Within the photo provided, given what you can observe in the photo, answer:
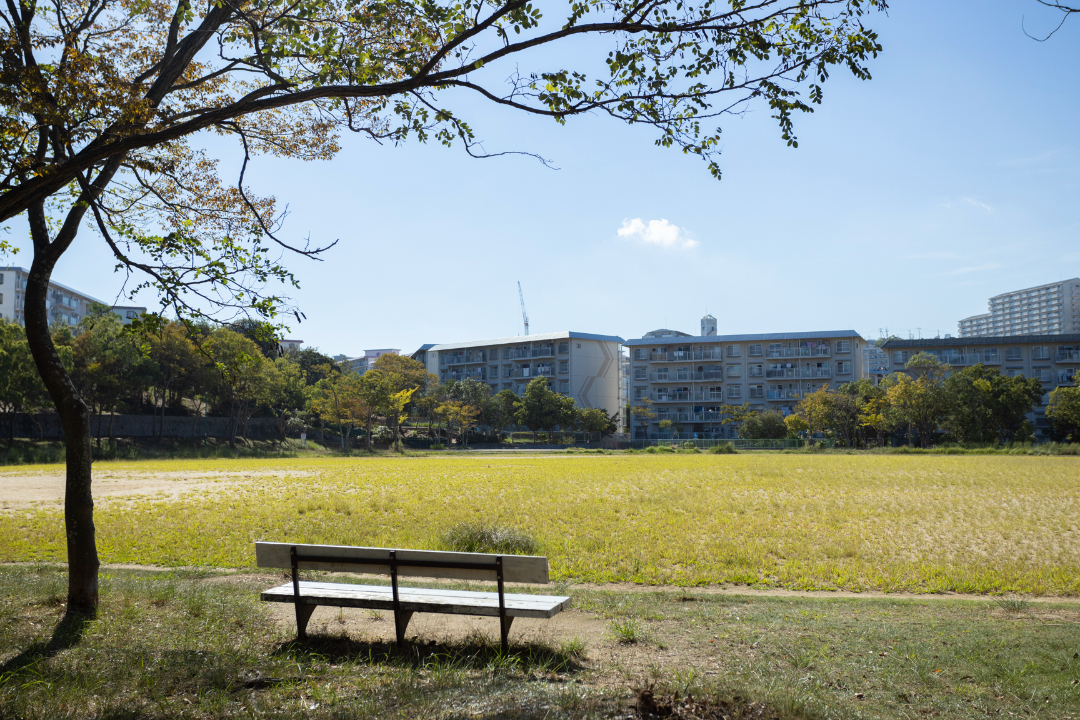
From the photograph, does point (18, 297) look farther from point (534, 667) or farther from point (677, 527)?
point (534, 667)

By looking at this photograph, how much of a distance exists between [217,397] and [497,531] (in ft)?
186

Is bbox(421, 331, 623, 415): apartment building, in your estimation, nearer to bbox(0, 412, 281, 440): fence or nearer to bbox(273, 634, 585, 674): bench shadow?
bbox(0, 412, 281, 440): fence

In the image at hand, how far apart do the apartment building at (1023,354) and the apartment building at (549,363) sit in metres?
33.4

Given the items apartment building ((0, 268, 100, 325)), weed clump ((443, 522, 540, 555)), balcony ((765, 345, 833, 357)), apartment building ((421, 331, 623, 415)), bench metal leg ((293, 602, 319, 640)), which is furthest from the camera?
apartment building ((421, 331, 623, 415))

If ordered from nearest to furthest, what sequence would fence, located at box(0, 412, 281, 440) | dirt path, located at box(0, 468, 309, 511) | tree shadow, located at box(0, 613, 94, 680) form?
tree shadow, located at box(0, 613, 94, 680) → dirt path, located at box(0, 468, 309, 511) → fence, located at box(0, 412, 281, 440)

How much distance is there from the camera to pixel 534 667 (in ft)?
16.7

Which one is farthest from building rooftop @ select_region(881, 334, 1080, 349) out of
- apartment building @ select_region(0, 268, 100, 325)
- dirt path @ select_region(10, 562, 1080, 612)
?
apartment building @ select_region(0, 268, 100, 325)

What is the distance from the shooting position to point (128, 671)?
4762 mm

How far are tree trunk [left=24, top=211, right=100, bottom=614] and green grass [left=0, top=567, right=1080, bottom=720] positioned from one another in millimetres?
371

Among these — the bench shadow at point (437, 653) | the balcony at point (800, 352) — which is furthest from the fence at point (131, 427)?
the balcony at point (800, 352)

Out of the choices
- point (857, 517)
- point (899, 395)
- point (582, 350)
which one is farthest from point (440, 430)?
point (857, 517)

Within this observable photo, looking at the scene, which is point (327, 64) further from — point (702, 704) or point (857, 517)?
point (857, 517)

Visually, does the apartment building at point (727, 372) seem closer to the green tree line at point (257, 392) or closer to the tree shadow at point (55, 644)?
the green tree line at point (257, 392)

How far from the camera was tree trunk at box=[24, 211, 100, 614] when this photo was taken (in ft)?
21.0
